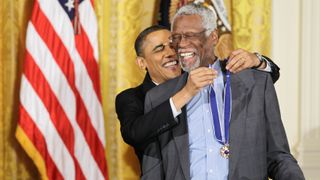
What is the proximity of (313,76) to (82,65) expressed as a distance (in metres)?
1.75

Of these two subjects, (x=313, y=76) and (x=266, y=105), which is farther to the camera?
(x=313, y=76)

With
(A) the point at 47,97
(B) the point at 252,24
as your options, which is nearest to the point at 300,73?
(B) the point at 252,24

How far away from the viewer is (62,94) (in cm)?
406

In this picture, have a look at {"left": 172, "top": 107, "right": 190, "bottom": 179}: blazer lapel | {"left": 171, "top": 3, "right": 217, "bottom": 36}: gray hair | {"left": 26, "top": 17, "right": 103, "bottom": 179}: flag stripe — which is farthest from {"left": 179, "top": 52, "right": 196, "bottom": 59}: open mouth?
{"left": 26, "top": 17, "right": 103, "bottom": 179}: flag stripe

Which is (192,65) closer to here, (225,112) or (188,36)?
(188,36)

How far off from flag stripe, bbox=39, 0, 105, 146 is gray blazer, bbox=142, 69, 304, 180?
175cm

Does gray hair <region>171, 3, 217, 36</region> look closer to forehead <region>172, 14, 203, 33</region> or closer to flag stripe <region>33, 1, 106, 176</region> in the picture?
forehead <region>172, 14, 203, 33</region>

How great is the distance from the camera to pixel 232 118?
238cm

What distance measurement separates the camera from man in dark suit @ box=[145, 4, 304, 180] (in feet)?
7.73

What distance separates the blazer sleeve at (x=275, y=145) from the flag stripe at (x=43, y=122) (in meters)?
1.97

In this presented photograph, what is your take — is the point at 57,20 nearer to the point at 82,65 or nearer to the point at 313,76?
the point at 82,65

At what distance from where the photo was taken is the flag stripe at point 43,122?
401cm

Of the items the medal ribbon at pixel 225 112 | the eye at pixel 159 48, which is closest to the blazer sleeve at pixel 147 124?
the medal ribbon at pixel 225 112

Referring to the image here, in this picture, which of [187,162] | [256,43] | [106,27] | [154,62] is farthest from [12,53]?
[187,162]
